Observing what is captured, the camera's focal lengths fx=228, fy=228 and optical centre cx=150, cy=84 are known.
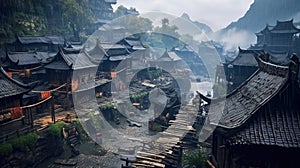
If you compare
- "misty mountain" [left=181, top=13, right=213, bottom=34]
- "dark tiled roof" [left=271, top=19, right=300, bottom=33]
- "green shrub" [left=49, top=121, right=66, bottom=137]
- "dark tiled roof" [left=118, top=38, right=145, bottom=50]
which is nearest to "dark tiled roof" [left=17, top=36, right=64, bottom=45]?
"dark tiled roof" [left=118, top=38, right=145, bottom=50]

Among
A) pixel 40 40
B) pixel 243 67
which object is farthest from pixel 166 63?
pixel 40 40

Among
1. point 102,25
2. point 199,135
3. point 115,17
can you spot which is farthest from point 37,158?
point 115,17

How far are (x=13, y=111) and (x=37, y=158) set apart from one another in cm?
514

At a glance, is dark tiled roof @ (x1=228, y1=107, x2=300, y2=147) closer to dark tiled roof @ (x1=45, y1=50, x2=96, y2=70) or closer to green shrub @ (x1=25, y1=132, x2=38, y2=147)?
green shrub @ (x1=25, y1=132, x2=38, y2=147)

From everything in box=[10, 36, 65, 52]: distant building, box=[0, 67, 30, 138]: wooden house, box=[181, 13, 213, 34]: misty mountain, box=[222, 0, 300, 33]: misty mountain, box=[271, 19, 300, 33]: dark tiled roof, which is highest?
box=[181, 13, 213, 34]: misty mountain

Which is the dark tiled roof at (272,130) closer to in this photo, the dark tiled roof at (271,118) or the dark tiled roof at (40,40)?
the dark tiled roof at (271,118)

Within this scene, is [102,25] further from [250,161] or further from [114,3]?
[250,161]

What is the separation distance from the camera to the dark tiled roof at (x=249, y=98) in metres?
9.84

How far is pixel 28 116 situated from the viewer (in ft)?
76.0

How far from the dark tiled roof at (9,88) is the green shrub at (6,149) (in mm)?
4157

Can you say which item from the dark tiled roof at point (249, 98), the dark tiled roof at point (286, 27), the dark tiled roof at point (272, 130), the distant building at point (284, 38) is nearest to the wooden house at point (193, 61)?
the distant building at point (284, 38)

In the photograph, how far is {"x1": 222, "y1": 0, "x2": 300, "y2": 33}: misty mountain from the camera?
76.3 metres

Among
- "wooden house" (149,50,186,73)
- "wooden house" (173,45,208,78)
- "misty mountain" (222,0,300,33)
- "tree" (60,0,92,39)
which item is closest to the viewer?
"tree" (60,0,92,39)

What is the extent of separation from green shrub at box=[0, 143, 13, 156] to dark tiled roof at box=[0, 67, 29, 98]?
4157 millimetres
